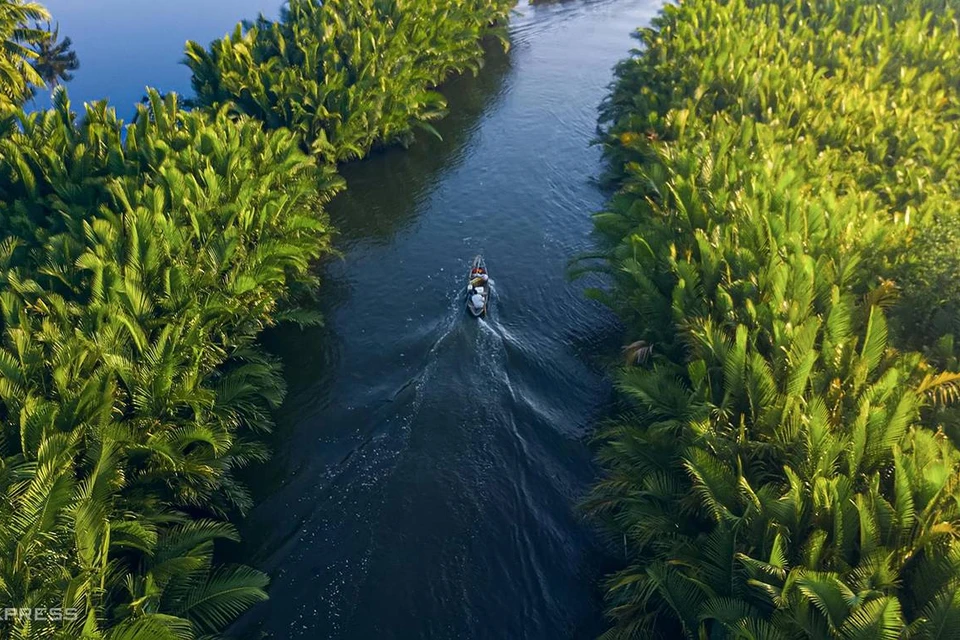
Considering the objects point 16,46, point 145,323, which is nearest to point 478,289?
point 145,323

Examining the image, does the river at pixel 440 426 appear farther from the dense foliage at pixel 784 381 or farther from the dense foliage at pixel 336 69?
the dense foliage at pixel 336 69

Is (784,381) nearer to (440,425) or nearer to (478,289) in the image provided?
(440,425)

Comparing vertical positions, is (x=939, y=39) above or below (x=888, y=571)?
below

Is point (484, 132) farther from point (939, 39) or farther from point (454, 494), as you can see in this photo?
point (454, 494)

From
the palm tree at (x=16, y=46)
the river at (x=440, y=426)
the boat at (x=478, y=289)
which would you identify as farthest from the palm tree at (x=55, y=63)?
the boat at (x=478, y=289)

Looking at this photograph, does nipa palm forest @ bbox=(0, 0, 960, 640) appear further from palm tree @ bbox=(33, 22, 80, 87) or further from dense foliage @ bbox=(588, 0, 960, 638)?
palm tree @ bbox=(33, 22, 80, 87)

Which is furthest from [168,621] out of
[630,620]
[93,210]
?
[93,210]
